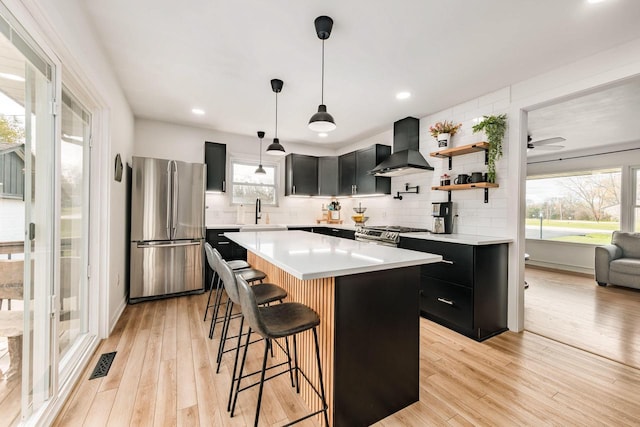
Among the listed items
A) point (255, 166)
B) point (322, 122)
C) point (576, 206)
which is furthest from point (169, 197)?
point (576, 206)

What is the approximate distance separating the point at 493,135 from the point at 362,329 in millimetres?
2616

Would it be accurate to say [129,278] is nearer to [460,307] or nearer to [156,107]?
[156,107]

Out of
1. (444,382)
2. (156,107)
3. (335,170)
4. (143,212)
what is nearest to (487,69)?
(444,382)

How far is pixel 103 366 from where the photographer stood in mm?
2096

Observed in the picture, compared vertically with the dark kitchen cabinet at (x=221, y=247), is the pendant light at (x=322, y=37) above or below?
above

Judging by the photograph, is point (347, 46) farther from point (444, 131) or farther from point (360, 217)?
point (360, 217)

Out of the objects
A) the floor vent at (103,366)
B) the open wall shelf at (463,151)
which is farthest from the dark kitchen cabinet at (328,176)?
the floor vent at (103,366)

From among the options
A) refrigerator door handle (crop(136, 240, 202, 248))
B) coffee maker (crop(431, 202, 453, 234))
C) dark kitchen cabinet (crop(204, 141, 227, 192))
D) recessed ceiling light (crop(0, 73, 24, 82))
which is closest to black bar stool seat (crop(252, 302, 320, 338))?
recessed ceiling light (crop(0, 73, 24, 82))

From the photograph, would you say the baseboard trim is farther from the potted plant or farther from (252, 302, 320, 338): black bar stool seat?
(252, 302, 320, 338): black bar stool seat

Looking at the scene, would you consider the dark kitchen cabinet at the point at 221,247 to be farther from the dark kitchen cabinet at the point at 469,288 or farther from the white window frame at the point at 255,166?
the dark kitchen cabinet at the point at 469,288

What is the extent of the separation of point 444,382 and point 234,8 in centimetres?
299

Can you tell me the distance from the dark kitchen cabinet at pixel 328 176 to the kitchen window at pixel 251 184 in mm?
875

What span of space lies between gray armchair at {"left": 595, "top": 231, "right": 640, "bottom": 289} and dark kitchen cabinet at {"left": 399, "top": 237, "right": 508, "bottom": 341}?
3181mm

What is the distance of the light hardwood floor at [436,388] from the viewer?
1604 mm
